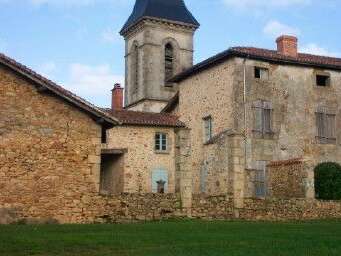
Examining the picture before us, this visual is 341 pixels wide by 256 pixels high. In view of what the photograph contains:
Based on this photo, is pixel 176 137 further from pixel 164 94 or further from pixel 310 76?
pixel 164 94

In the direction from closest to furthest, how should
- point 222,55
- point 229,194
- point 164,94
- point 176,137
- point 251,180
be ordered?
point 229,194
point 251,180
point 222,55
point 176,137
point 164,94

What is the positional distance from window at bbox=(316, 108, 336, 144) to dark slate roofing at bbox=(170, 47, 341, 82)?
222cm

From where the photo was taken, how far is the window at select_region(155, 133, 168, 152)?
2767 centimetres

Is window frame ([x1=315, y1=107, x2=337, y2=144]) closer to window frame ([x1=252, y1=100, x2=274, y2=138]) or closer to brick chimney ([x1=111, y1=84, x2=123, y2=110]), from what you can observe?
window frame ([x1=252, y1=100, x2=274, y2=138])

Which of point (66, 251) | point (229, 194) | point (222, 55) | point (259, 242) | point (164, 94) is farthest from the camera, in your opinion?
point (164, 94)

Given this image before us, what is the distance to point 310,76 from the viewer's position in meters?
27.2

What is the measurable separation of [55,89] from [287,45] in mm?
14545

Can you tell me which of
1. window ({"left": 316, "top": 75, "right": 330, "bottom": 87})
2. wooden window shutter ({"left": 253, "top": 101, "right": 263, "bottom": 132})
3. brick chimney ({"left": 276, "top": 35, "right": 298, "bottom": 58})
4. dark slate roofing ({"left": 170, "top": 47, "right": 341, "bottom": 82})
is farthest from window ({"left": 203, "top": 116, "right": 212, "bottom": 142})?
window ({"left": 316, "top": 75, "right": 330, "bottom": 87})

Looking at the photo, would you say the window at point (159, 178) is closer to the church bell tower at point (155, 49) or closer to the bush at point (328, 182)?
the bush at point (328, 182)

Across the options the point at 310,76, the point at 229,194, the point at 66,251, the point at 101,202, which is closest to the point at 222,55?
the point at 310,76

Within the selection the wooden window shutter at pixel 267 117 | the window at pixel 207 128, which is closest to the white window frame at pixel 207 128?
the window at pixel 207 128

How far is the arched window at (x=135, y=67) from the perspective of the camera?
4138 cm

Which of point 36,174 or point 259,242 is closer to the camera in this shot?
point 259,242

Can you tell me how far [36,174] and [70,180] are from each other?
0.97 m
